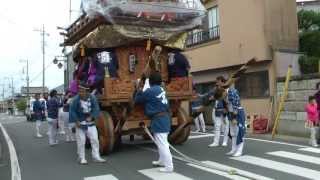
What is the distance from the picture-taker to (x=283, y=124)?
60.7 feet

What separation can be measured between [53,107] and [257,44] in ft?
28.0

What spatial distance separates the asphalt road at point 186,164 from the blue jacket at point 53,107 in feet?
9.07

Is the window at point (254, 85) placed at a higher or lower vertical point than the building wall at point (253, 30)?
lower

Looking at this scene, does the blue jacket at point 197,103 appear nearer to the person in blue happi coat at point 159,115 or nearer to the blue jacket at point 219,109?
the blue jacket at point 219,109

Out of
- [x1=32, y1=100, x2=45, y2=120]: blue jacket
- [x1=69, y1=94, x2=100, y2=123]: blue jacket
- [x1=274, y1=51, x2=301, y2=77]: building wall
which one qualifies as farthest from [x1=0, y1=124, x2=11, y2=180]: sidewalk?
[x1=274, y1=51, x2=301, y2=77]: building wall

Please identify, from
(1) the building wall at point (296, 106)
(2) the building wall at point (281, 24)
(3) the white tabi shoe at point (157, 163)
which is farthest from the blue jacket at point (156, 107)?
(2) the building wall at point (281, 24)

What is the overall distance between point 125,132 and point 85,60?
7.69 feet

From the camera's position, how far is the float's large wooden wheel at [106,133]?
12.9 m

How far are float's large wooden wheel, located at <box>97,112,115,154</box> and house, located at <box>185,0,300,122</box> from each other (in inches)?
328

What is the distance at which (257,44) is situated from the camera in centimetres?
2114

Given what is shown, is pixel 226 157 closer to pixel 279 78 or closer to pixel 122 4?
pixel 122 4

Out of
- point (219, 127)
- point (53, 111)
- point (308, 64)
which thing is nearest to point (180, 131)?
point (219, 127)

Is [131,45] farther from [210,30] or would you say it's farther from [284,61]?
[210,30]

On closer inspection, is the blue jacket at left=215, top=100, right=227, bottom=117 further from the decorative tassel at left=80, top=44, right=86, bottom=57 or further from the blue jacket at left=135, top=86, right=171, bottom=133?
the blue jacket at left=135, top=86, right=171, bottom=133
